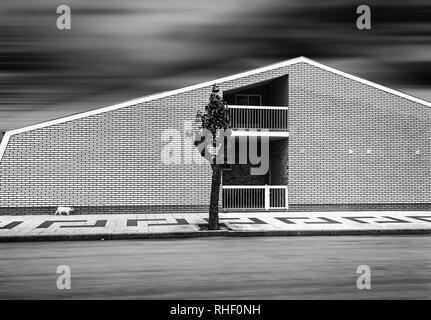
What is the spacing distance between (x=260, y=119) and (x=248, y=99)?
2.00 meters

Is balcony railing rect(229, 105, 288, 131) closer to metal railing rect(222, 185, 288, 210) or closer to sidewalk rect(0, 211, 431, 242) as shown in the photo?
metal railing rect(222, 185, 288, 210)

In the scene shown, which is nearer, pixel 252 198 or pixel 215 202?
pixel 215 202

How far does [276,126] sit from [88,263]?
14446 millimetres

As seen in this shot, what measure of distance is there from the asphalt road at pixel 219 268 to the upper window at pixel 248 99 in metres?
11.7

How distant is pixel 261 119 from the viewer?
2223 centimetres

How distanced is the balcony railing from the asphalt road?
971cm

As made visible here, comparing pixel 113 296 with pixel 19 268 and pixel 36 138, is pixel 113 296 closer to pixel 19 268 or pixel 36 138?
pixel 19 268

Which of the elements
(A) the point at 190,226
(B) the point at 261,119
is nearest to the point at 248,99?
(B) the point at 261,119

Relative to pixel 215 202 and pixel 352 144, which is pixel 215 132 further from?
pixel 352 144

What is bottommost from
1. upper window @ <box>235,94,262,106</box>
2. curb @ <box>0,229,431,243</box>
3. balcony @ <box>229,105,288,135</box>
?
curb @ <box>0,229,431,243</box>

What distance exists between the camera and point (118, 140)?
66.0ft

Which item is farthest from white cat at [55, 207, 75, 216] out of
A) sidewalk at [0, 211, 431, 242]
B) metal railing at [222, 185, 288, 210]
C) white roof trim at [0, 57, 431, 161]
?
metal railing at [222, 185, 288, 210]

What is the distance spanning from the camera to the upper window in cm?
2350
